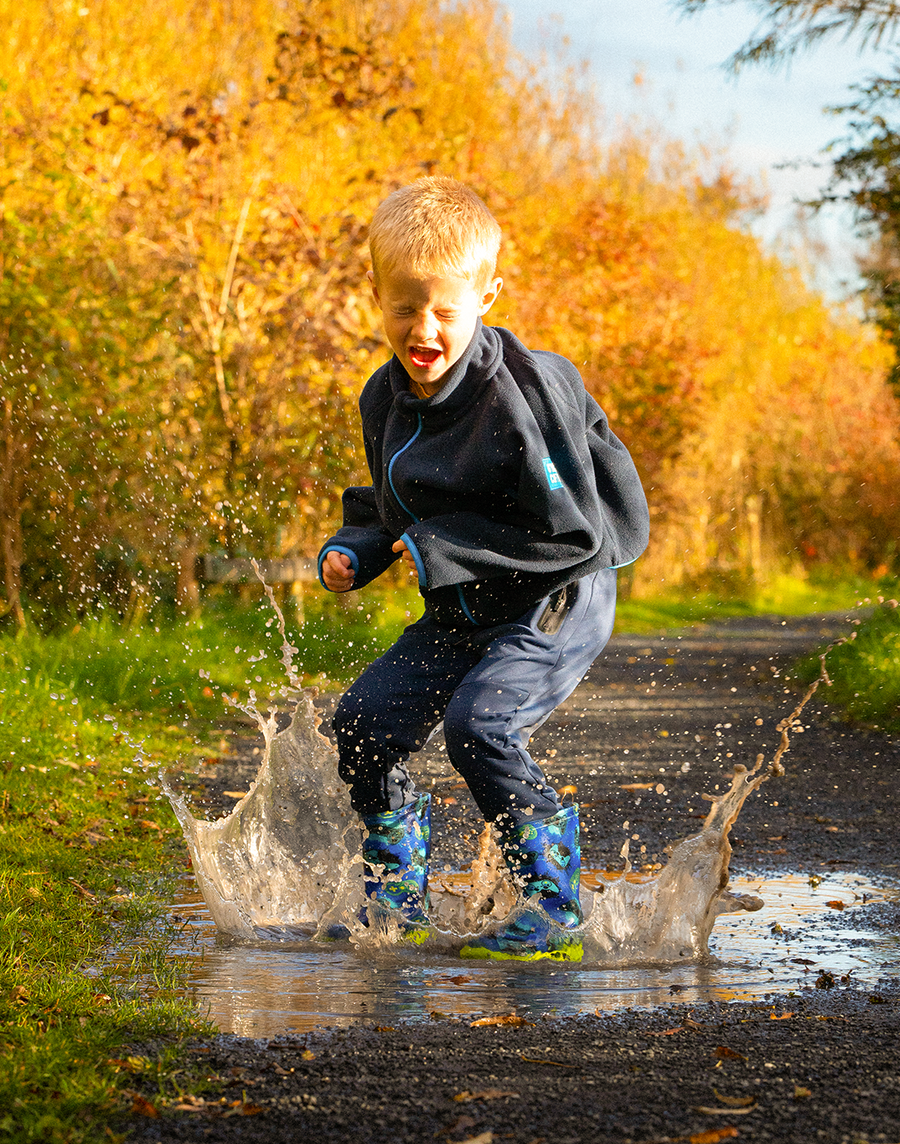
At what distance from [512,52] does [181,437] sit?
43.3 ft

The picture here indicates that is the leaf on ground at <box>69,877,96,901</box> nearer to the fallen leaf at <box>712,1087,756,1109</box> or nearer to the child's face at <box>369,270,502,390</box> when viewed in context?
the child's face at <box>369,270,502,390</box>

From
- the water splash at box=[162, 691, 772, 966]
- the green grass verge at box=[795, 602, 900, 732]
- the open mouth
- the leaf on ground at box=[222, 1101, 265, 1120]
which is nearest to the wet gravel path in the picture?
the leaf on ground at box=[222, 1101, 265, 1120]

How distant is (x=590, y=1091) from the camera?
2.17m

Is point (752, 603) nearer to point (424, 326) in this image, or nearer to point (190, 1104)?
point (424, 326)

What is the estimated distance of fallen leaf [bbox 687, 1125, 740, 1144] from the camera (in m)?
1.97

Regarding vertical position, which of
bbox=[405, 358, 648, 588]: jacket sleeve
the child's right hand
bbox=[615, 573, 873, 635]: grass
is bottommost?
bbox=[615, 573, 873, 635]: grass

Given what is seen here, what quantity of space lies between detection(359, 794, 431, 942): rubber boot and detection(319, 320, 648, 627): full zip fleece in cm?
53

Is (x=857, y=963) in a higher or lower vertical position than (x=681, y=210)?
lower

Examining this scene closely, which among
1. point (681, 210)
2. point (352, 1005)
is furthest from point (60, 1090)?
point (681, 210)

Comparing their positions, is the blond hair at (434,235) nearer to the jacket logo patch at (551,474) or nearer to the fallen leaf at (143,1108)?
the jacket logo patch at (551,474)

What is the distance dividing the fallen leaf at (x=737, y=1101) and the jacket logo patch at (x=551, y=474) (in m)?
1.39

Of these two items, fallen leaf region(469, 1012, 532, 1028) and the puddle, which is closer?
fallen leaf region(469, 1012, 532, 1028)

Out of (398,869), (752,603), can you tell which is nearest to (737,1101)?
(398,869)

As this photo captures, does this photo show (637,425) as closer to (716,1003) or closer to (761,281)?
(761,281)
